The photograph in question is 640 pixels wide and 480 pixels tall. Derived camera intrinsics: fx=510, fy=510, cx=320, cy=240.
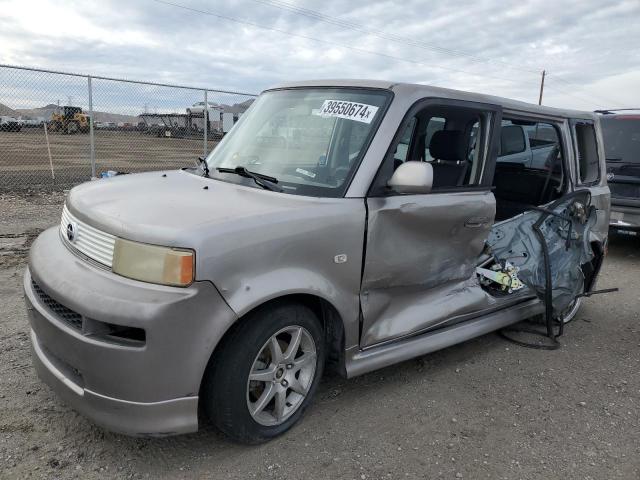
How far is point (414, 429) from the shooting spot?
2.99m

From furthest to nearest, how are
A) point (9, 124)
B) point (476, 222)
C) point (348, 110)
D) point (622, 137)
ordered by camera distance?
Answer: point (9, 124)
point (622, 137)
point (476, 222)
point (348, 110)

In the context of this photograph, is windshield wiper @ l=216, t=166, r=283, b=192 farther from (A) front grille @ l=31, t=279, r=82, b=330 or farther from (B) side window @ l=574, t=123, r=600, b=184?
(B) side window @ l=574, t=123, r=600, b=184

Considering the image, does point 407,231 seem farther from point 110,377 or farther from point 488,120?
point 110,377

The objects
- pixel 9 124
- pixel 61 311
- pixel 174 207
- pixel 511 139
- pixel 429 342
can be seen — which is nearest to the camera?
pixel 61 311

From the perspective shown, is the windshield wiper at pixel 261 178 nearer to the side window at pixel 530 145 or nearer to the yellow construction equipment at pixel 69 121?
the side window at pixel 530 145

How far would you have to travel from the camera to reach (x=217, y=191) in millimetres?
2975

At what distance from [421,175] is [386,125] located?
0.40 m

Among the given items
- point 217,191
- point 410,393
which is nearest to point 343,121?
point 217,191

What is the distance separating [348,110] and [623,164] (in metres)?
6.16

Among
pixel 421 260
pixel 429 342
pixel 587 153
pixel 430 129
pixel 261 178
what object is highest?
pixel 430 129

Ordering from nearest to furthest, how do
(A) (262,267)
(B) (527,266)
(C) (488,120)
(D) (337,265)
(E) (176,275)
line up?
(E) (176,275) → (A) (262,267) → (D) (337,265) → (C) (488,120) → (B) (527,266)

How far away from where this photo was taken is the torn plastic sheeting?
4324mm

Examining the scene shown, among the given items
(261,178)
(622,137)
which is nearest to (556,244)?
(261,178)

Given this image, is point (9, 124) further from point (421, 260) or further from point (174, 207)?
point (421, 260)
